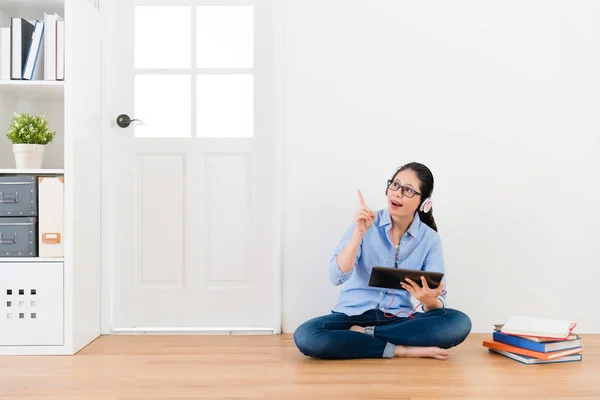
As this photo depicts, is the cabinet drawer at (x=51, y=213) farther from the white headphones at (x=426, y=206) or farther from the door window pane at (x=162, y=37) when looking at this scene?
the white headphones at (x=426, y=206)

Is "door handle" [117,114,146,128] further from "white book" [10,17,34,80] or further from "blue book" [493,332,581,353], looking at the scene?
"blue book" [493,332,581,353]

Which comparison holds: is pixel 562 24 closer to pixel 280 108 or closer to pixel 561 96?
pixel 561 96

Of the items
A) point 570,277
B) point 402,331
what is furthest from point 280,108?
point 570,277

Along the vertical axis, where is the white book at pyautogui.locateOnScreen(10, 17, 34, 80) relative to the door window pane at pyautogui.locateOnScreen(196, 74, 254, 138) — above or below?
above

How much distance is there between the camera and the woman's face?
94.8 inches

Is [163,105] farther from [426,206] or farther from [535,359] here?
[535,359]

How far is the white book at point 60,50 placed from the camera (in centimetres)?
247

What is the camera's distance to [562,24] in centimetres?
286

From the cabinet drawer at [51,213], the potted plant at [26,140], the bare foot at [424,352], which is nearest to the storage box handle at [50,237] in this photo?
the cabinet drawer at [51,213]

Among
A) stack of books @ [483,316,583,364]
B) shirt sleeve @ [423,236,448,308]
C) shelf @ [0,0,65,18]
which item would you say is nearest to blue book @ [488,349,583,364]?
stack of books @ [483,316,583,364]

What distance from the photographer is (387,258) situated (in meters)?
2.47

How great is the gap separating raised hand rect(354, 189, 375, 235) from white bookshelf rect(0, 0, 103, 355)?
1079 millimetres

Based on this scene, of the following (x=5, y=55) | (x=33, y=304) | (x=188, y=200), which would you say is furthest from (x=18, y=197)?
(x=188, y=200)

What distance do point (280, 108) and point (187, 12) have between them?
616 mm
